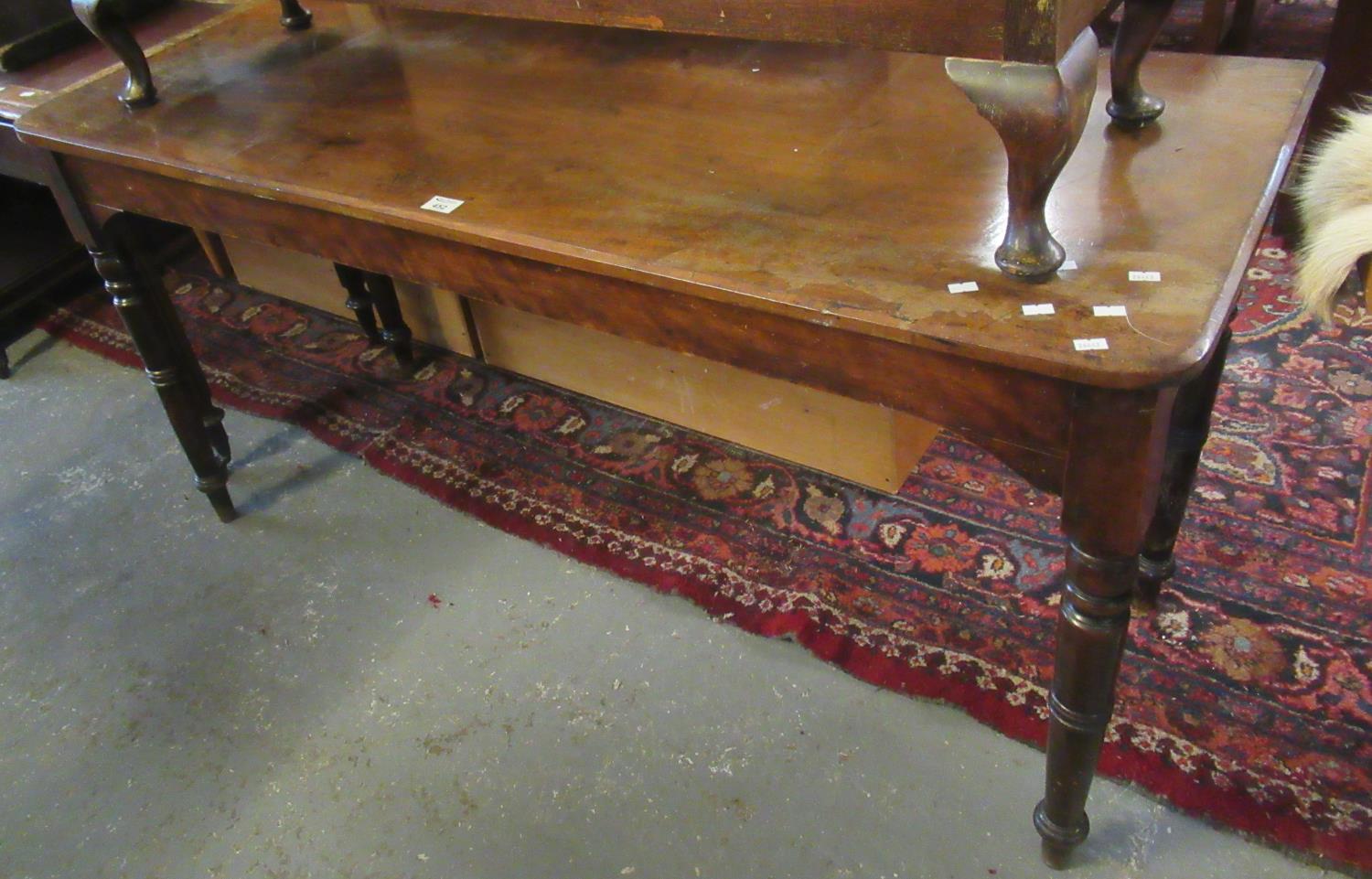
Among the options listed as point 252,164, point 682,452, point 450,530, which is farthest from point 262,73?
point 682,452

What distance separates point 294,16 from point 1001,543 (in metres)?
1.63

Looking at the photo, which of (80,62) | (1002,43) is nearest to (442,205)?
(1002,43)

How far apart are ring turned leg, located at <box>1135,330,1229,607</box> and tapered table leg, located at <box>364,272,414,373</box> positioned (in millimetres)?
1617

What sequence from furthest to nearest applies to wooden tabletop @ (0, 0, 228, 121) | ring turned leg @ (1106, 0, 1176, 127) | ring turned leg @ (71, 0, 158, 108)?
wooden tabletop @ (0, 0, 228, 121) → ring turned leg @ (71, 0, 158, 108) → ring turned leg @ (1106, 0, 1176, 127)

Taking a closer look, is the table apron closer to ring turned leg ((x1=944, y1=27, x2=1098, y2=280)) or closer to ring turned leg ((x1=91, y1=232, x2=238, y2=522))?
ring turned leg ((x1=944, y1=27, x2=1098, y2=280))

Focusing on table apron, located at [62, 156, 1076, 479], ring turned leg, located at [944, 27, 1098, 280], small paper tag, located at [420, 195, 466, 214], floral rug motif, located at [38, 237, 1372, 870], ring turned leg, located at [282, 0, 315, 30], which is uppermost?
ring turned leg, located at [944, 27, 1098, 280]

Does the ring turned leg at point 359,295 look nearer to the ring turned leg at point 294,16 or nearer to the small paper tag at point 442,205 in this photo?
the ring turned leg at point 294,16

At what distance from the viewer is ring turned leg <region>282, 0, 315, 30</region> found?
2.00 metres

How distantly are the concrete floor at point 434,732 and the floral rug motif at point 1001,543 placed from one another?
0.07m

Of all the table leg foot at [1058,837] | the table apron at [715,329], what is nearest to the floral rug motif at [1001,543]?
the table leg foot at [1058,837]

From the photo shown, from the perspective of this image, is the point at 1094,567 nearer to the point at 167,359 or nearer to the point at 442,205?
the point at 442,205

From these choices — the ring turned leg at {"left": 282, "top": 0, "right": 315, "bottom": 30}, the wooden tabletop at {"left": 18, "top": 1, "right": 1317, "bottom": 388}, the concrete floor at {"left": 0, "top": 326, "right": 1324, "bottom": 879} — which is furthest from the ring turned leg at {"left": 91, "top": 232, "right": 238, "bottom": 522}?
the ring turned leg at {"left": 282, "top": 0, "right": 315, "bottom": 30}

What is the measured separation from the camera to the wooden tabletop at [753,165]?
1019mm

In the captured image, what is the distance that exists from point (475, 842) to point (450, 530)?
0.69 metres
